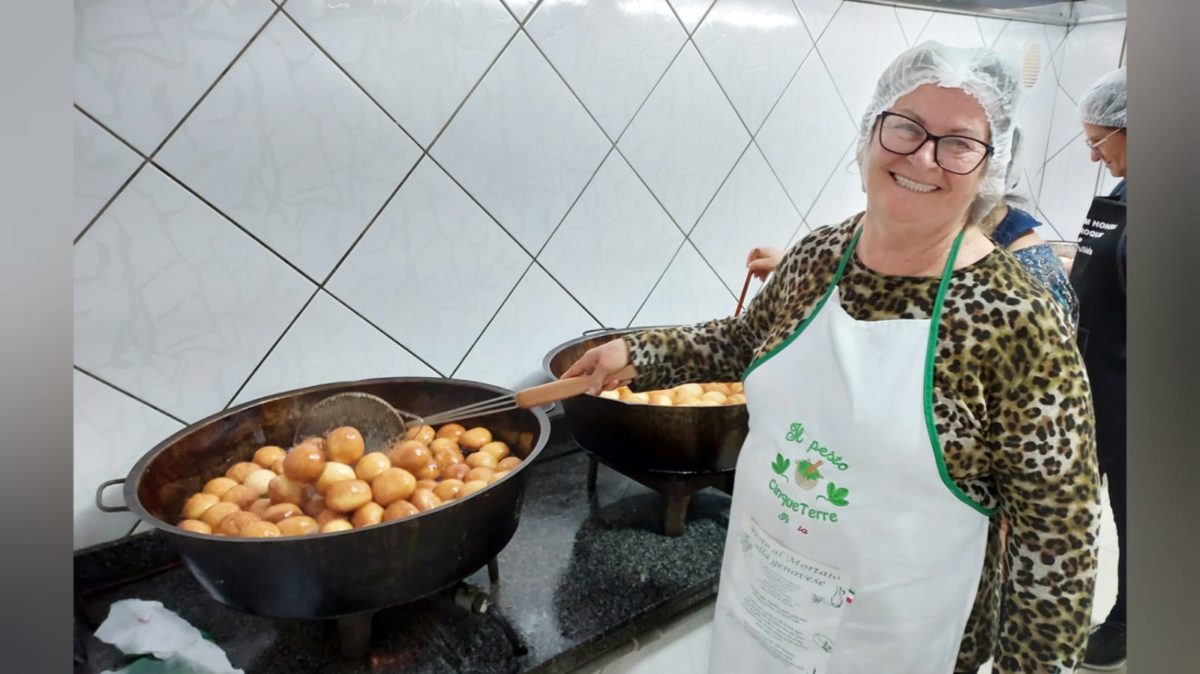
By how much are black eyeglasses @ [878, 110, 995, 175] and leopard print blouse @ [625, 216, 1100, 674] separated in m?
0.11

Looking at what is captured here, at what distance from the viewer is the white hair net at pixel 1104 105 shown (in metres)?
1.60

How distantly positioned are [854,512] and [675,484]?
391mm

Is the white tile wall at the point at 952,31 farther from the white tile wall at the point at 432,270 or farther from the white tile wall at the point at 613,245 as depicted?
the white tile wall at the point at 432,270

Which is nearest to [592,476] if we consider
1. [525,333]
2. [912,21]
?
[525,333]

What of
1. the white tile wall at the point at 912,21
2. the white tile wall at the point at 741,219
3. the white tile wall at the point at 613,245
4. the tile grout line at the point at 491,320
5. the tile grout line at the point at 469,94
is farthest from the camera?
the white tile wall at the point at 912,21

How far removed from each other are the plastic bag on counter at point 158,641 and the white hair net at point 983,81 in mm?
1061

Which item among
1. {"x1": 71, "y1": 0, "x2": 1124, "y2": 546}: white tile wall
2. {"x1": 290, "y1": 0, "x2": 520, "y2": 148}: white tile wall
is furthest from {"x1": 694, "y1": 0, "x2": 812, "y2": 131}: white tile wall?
{"x1": 290, "y1": 0, "x2": 520, "y2": 148}: white tile wall

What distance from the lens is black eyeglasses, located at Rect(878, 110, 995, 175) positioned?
78cm

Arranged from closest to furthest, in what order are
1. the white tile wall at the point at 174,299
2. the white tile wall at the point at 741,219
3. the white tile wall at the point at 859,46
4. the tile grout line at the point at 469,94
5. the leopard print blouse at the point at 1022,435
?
1. the leopard print blouse at the point at 1022,435
2. the white tile wall at the point at 174,299
3. the tile grout line at the point at 469,94
4. the white tile wall at the point at 741,219
5. the white tile wall at the point at 859,46

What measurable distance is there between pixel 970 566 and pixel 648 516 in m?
0.56

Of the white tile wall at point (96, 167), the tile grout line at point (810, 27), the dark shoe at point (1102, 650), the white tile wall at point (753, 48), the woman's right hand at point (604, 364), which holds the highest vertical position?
the tile grout line at point (810, 27)

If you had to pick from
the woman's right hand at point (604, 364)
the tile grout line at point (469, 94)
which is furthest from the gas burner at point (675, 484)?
the tile grout line at point (469, 94)

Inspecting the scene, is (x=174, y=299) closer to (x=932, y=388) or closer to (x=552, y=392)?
(x=552, y=392)

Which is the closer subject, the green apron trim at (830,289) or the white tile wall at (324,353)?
the green apron trim at (830,289)
